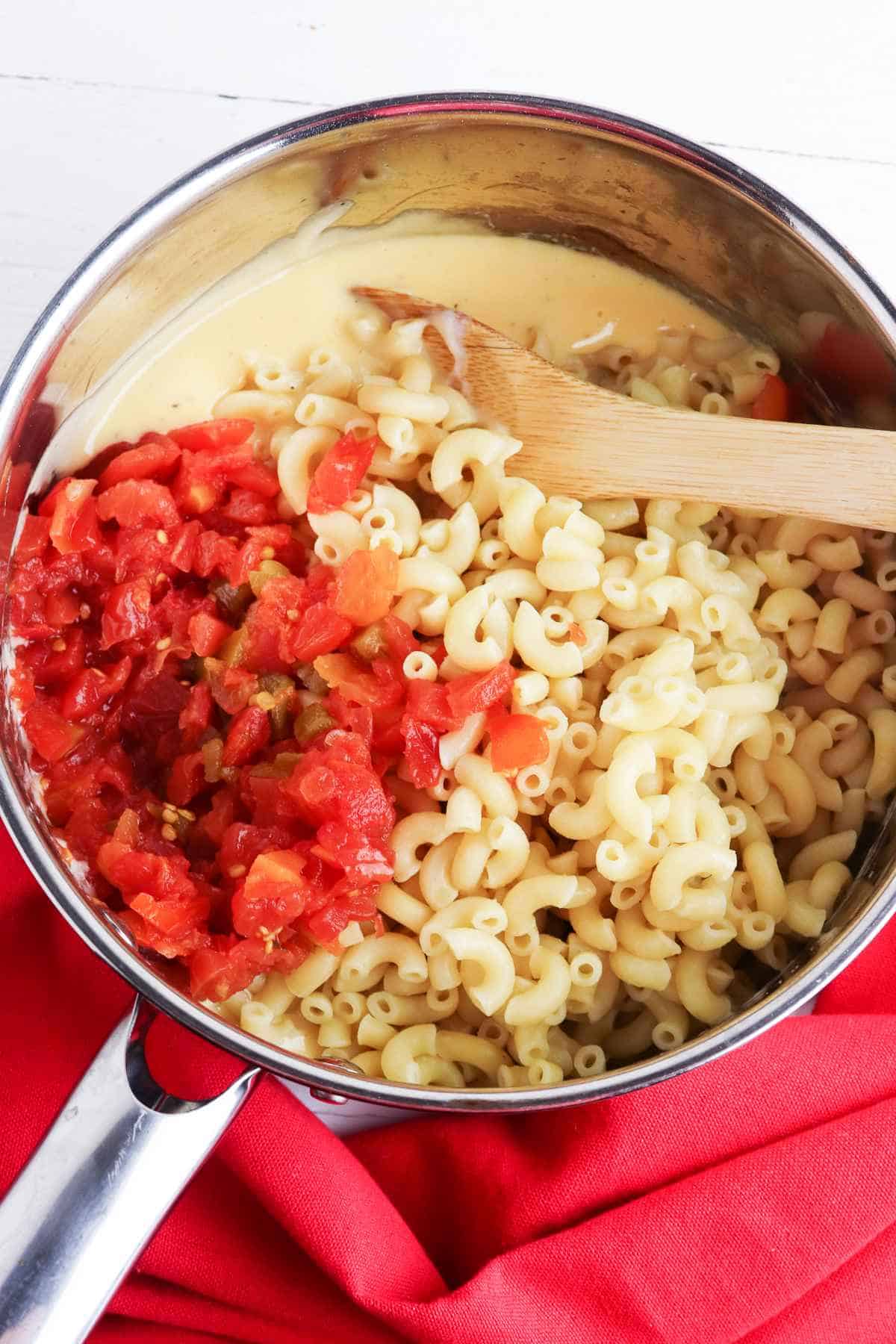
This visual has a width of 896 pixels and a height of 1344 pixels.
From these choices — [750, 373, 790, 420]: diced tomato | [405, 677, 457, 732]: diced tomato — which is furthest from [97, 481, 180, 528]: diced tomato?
[750, 373, 790, 420]: diced tomato

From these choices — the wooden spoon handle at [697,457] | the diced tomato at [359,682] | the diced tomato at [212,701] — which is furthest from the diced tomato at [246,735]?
the wooden spoon handle at [697,457]

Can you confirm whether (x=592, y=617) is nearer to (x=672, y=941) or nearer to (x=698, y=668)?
(x=698, y=668)

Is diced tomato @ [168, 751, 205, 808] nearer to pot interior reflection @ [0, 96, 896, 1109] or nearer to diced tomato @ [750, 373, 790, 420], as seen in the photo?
pot interior reflection @ [0, 96, 896, 1109]

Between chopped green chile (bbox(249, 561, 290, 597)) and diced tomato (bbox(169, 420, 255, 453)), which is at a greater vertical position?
diced tomato (bbox(169, 420, 255, 453))

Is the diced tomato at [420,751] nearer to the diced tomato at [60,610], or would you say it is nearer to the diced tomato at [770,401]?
the diced tomato at [60,610]

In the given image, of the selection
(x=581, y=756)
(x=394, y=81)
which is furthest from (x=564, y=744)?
(x=394, y=81)

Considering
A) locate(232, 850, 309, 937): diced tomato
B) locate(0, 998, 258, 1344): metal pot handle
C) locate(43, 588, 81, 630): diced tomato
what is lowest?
locate(0, 998, 258, 1344): metal pot handle

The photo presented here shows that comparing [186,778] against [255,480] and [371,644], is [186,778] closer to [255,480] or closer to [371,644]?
[371,644]

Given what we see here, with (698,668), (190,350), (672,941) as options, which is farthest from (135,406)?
(672,941)
